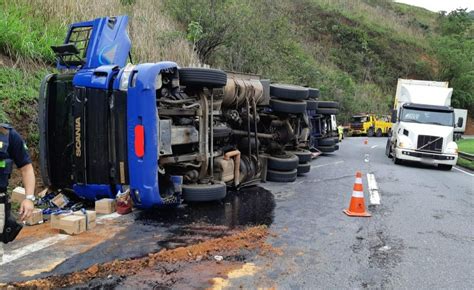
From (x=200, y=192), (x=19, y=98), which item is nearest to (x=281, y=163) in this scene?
(x=200, y=192)

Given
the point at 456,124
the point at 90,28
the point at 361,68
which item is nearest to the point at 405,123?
the point at 456,124

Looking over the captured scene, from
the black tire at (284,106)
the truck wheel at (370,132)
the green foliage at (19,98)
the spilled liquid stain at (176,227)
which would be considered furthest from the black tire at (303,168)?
the truck wheel at (370,132)

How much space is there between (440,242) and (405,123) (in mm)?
10476

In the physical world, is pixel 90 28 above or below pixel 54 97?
above

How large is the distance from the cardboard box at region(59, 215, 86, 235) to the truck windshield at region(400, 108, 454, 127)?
1285 centimetres

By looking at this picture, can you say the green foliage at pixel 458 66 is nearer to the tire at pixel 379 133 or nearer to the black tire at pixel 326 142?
the tire at pixel 379 133

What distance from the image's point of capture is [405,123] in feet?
49.2

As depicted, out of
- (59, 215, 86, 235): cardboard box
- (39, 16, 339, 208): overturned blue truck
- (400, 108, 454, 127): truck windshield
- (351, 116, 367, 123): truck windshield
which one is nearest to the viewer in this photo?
(59, 215, 86, 235): cardboard box

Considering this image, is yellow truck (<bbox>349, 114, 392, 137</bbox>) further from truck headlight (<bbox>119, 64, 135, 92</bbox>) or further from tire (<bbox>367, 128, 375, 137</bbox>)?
truck headlight (<bbox>119, 64, 135, 92</bbox>)

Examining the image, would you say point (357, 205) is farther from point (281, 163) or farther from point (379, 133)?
point (379, 133)

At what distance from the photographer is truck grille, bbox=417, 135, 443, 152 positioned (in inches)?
557

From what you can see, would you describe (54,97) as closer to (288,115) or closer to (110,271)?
(110,271)

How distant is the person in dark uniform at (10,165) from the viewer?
129 inches

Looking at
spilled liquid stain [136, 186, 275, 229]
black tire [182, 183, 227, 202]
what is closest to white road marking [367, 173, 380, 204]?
spilled liquid stain [136, 186, 275, 229]
